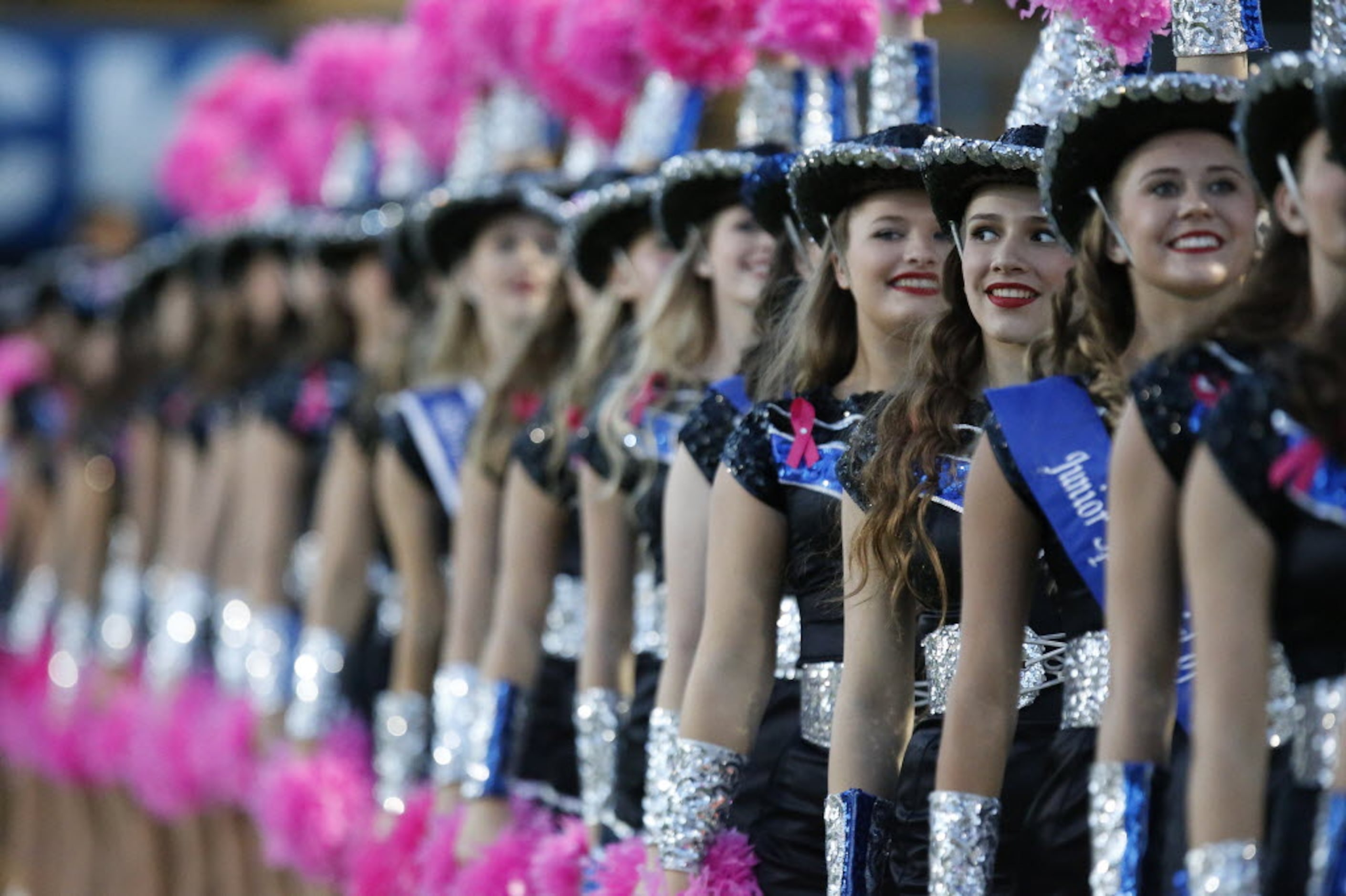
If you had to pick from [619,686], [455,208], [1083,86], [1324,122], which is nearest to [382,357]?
Result: [455,208]

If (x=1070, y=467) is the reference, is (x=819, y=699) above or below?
below

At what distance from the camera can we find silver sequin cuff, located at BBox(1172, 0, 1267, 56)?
3352mm

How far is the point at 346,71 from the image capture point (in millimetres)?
7961

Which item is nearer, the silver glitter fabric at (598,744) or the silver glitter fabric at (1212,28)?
the silver glitter fabric at (1212,28)

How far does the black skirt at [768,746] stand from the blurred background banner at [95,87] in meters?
8.11

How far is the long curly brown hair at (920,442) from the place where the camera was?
3498mm

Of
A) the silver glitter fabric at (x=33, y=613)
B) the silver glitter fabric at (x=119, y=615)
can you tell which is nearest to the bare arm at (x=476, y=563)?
the silver glitter fabric at (x=119, y=615)

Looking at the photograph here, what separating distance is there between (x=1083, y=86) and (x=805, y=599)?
90 cm

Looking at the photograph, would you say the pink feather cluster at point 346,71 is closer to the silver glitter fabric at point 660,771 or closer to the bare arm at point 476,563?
the bare arm at point 476,563

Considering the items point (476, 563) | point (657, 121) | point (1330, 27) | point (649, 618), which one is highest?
point (657, 121)

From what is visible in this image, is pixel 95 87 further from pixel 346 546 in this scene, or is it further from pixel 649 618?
pixel 649 618

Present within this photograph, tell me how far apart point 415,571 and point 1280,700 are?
3.45 m

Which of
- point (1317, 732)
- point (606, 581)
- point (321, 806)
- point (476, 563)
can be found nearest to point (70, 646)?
point (321, 806)

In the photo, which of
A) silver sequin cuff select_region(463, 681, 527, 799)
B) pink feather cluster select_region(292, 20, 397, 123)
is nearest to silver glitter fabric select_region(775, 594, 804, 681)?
silver sequin cuff select_region(463, 681, 527, 799)
